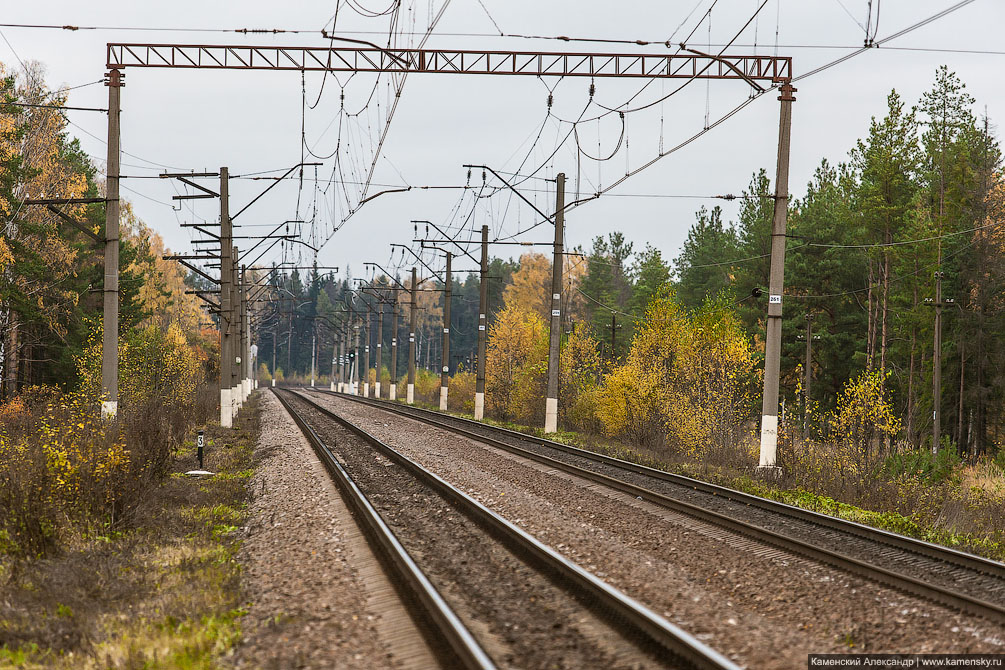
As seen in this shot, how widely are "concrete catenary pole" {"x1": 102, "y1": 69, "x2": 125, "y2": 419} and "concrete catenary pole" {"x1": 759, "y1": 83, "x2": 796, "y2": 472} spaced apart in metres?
14.3

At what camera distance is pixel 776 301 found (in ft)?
64.2

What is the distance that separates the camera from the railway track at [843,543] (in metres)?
9.40

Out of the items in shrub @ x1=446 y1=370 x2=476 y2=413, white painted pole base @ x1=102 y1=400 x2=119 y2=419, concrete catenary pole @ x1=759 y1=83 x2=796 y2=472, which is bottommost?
shrub @ x1=446 y1=370 x2=476 y2=413

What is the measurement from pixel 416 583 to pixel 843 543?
634 cm

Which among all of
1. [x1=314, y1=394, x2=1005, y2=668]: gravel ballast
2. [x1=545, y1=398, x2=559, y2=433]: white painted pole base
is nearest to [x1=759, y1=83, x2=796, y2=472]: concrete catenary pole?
[x1=314, y1=394, x2=1005, y2=668]: gravel ballast

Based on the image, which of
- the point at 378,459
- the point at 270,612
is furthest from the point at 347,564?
the point at 378,459

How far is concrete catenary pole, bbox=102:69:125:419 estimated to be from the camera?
18.7 m

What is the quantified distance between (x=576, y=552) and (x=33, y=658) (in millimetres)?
6213

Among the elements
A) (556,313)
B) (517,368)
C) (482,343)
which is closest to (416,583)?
(556,313)

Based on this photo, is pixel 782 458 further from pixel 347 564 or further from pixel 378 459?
pixel 347 564

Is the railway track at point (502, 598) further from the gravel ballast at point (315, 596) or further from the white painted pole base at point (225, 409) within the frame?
the white painted pole base at point (225, 409)

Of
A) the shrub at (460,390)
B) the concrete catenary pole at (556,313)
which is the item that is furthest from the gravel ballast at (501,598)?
the shrub at (460,390)

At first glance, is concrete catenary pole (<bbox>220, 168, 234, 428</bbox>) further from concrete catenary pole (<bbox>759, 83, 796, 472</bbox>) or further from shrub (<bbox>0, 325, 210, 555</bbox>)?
concrete catenary pole (<bbox>759, 83, 796, 472</bbox>)

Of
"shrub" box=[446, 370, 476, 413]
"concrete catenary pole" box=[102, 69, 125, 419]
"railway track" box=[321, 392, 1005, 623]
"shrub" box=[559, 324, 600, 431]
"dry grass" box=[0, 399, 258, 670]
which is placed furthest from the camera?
"shrub" box=[446, 370, 476, 413]
